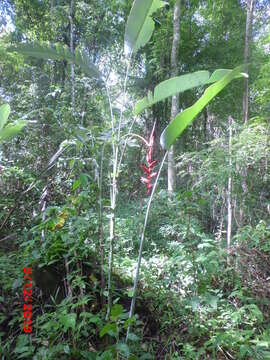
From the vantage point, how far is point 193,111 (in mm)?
1165

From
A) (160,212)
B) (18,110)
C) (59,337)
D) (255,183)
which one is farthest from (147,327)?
(18,110)

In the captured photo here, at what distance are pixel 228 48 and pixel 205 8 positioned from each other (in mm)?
1102

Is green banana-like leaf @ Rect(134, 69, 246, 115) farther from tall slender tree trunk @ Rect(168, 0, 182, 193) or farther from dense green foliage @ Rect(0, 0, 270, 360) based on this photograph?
tall slender tree trunk @ Rect(168, 0, 182, 193)

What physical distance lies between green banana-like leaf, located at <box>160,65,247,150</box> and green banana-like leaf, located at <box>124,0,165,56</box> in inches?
27.2

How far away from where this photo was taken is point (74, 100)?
15.4ft

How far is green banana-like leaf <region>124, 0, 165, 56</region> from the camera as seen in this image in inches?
59.3

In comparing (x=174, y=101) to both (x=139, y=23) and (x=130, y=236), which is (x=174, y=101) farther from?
(x=139, y=23)

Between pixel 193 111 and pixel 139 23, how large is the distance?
77 centimetres

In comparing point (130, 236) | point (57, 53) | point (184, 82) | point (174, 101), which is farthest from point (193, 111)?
point (174, 101)

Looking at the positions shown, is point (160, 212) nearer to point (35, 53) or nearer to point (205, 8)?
point (35, 53)

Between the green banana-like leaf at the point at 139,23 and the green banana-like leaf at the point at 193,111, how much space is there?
27.2 inches

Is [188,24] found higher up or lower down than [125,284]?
higher up

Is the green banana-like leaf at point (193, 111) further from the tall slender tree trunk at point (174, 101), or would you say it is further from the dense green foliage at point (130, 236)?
the tall slender tree trunk at point (174, 101)

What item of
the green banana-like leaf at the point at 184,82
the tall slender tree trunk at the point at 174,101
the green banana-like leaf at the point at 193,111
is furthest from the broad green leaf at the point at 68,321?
the tall slender tree trunk at the point at 174,101
